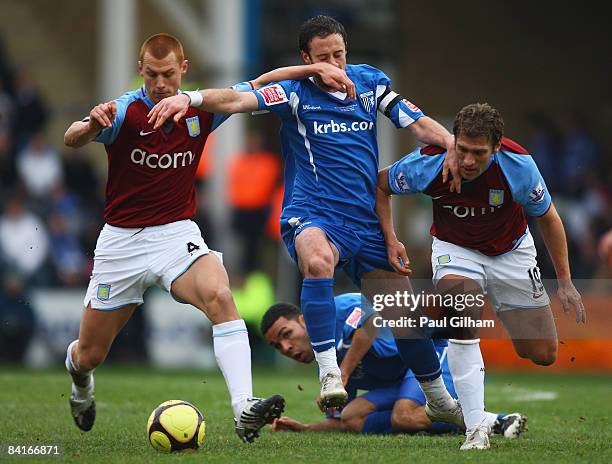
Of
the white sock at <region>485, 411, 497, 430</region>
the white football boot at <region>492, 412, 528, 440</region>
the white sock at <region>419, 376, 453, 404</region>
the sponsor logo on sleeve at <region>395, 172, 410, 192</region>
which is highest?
the sponsor logo on sleeve at <region>395, 172, 410, 192</region>

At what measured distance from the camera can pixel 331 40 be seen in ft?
26.3

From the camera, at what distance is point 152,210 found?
7.83m

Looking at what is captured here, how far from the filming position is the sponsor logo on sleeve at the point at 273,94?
7.90 meters

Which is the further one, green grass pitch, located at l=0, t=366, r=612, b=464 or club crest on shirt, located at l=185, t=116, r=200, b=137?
club crest on shirt, located at l=185, t=116, r=200, b=137

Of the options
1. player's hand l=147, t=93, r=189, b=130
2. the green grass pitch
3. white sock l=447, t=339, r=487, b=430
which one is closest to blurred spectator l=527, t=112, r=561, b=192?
the green grass pitch

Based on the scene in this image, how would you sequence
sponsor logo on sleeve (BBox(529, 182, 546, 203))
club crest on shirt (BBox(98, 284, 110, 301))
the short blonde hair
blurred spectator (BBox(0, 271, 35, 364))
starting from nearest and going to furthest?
sponsor logo on sleeve (BBox(529, 182, 546, 203)) → the short blonde hair → club crest on shirt (BBox(98, 284, 110, 301)) → blurred spectator (BBox(0, 271, 35, 364))

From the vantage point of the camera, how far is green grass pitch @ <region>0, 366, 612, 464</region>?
23.0 feet

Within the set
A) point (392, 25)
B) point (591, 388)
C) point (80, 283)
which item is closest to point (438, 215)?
point (591, 388)

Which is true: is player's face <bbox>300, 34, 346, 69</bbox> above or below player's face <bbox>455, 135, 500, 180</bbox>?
above

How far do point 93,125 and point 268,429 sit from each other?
2.73 meters

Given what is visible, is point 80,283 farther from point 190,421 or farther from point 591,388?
point 190,421

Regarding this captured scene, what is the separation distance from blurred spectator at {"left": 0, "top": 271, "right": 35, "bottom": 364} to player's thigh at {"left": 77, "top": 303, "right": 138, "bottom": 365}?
308 inches

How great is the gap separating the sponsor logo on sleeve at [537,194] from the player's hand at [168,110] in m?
2.20

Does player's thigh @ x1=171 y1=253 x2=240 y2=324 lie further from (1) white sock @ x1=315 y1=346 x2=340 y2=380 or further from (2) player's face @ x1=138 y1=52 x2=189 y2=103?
(2) player's face @ x1=138 y1=52 x2=189 y2=103
